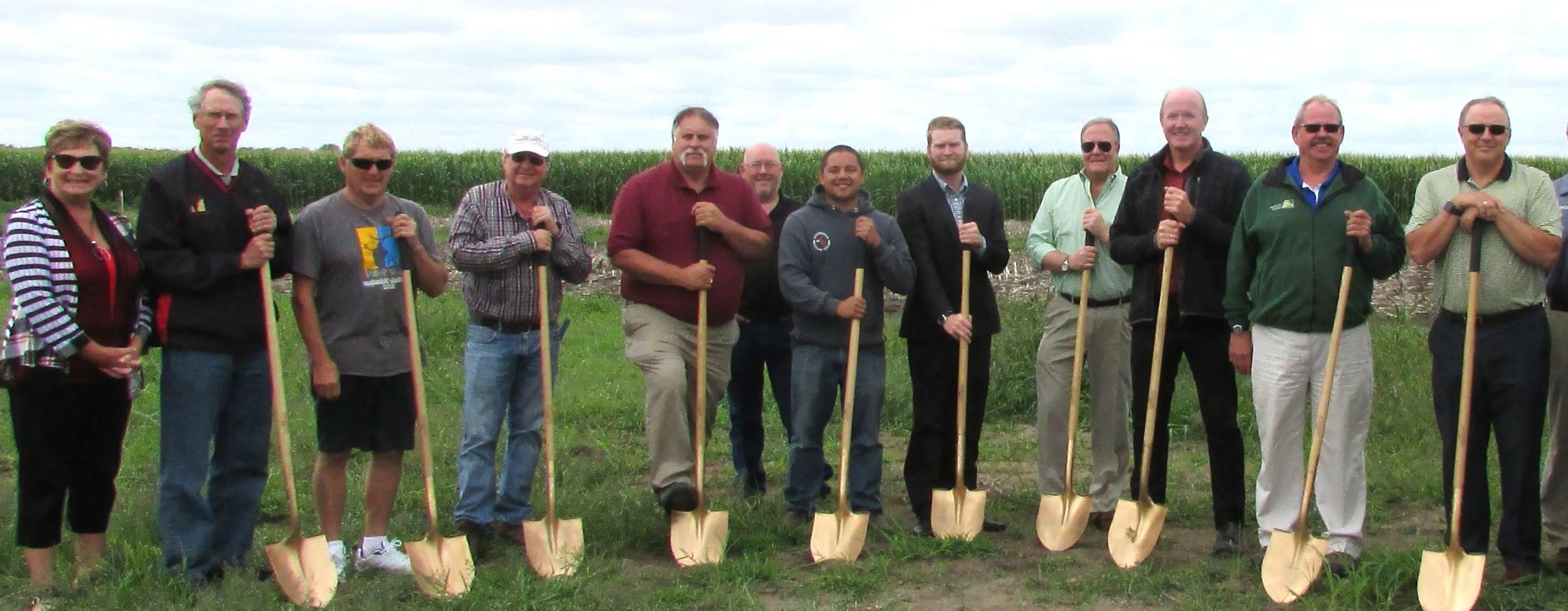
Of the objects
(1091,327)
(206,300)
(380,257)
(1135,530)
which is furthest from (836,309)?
(206,300)

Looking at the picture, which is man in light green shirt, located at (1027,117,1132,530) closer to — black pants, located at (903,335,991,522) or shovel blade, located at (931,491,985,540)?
black pants, located at (903,335,991,522)

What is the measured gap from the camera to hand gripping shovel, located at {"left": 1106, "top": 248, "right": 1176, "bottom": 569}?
604 centimetres

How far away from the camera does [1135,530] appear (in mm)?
6113

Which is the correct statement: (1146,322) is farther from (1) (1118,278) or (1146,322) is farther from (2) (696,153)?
(2) (696,153)

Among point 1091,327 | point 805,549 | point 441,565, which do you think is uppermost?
point 1091,327

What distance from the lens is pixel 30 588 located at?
5.52 meters

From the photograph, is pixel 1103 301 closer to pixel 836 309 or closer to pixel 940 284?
pixel 940 284

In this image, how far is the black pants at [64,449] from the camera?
17.3ft

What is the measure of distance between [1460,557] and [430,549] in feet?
13.5

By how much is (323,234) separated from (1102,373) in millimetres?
3742

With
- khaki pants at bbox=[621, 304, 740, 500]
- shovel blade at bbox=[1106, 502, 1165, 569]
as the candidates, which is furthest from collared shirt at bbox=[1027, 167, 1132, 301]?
khaki pants at bbox=[621, 304, 740, 500]

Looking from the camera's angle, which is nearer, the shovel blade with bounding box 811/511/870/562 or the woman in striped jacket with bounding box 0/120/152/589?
the woman in striped jacket with bounding box 0/120/152/589

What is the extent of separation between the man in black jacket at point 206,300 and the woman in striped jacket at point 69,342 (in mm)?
150

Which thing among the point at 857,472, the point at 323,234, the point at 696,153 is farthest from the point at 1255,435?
the point at 323,234
